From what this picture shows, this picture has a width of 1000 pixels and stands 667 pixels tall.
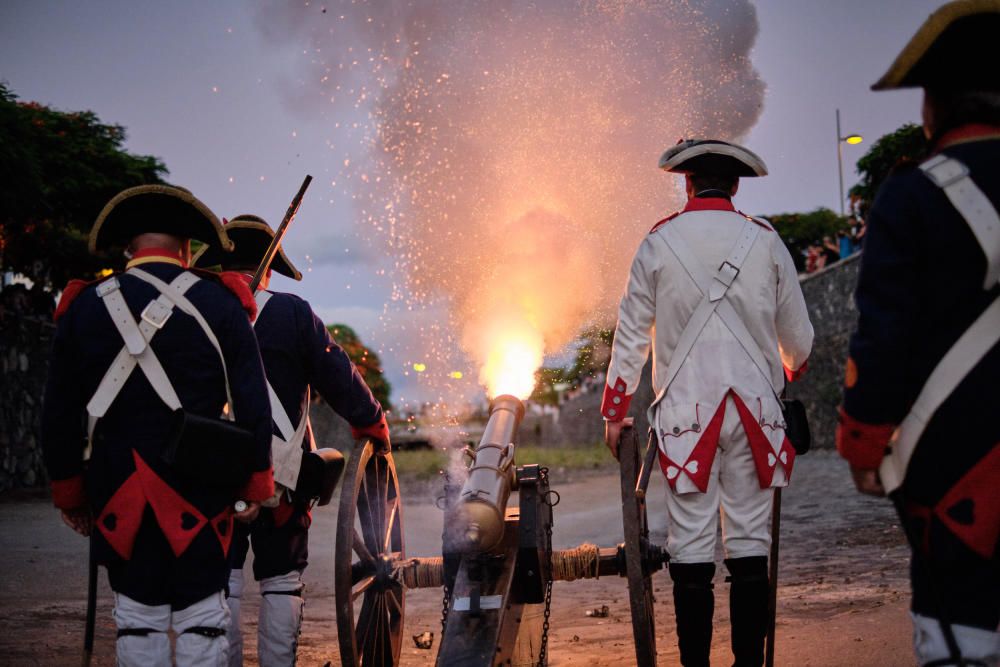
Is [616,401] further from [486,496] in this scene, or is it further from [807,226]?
[807,226]

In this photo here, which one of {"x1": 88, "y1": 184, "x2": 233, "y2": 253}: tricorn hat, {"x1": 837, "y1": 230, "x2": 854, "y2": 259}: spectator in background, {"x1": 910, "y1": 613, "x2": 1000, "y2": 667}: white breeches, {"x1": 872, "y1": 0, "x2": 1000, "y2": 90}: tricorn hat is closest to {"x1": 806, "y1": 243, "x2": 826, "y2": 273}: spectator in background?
{"x1": 837, "y1": 230, "x2": 854, "y2": 259}: spectator in background

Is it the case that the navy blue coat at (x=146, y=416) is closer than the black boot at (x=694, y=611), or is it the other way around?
the navy blue coat at (x=146, y=416)

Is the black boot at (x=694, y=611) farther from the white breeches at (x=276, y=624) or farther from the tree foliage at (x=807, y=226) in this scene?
the tree foliage at (x=807, y=226)

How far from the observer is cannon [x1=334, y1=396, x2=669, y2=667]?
3.70 metres

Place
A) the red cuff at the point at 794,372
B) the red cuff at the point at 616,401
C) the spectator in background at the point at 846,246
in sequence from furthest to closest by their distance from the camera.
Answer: the spectator in background at the point at 846,246
the red cuff at the point at 794,372
the red cuff at the point at 616,401

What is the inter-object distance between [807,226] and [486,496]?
49988 mm

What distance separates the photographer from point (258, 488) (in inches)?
128

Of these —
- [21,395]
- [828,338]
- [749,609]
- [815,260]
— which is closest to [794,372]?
[749,609]

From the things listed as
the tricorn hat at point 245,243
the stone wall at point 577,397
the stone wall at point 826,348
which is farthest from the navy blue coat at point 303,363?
the stone wall at point 826,348

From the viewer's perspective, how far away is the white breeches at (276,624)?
4.09m

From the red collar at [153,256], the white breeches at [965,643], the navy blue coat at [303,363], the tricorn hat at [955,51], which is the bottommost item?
the white breeches at [965,643]

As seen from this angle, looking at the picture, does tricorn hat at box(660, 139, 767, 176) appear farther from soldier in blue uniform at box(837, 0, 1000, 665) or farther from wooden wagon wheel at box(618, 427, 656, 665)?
soldier in blue uniform at box(837, 0, 1000, 665)

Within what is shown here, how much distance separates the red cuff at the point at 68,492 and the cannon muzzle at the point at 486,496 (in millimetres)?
1401

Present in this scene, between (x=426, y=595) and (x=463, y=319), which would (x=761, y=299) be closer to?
(x=463, y=319)
